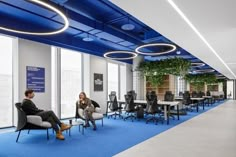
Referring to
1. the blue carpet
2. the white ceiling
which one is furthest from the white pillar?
the blue carpet

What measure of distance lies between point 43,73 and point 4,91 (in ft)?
4.42

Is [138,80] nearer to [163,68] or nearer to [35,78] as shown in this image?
[163,68]

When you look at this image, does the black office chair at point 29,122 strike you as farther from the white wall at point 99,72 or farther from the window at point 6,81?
the white wall at point 99,72

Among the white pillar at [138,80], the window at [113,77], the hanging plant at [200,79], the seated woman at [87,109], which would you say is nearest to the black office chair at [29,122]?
the seated woman at [87,109]

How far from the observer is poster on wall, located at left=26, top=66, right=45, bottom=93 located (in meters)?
6.89

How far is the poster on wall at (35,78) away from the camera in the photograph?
→ 22.6 feet

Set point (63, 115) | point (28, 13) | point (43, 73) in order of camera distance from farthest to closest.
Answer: point (63, 115) → point (43, 73) → point (28, 13)

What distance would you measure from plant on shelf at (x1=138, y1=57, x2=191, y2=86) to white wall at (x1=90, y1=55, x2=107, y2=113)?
2426mm

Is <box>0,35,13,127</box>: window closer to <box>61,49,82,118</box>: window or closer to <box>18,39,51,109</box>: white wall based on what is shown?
<box>18,39,51,109</box>: white wall

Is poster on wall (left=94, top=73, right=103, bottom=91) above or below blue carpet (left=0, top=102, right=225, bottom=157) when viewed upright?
above

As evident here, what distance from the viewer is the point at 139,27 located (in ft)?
25.1

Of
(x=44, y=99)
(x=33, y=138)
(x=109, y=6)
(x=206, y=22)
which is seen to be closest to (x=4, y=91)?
(x=44, y=99)

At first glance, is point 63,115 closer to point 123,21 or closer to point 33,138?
point 33,138

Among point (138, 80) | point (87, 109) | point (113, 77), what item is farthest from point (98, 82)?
point (87, 109)
